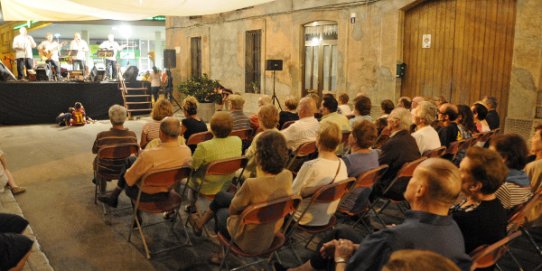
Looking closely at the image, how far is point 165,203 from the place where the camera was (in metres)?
3.62

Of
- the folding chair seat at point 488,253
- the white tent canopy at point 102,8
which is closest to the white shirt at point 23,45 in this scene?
the white tent canopy at point 102,8

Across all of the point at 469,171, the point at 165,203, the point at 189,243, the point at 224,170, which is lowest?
the point at 189,243

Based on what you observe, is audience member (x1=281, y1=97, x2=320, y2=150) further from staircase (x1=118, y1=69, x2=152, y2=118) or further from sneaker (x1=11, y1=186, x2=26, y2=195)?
staircase (x1=118, y1=69, x2=152, y2=118)

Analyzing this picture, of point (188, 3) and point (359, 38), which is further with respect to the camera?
point (359, 38)

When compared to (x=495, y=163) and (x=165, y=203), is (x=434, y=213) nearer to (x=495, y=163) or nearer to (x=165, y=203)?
(x=495, y=163)

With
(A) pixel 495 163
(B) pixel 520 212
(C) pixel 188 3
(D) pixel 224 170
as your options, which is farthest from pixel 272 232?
(C) pixel 188 3

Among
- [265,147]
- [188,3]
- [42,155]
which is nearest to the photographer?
[265,147]

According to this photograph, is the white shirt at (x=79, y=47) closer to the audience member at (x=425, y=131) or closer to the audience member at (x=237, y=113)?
the audience member at (x=237, y=113)

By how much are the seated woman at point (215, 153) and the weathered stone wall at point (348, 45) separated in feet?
18.8

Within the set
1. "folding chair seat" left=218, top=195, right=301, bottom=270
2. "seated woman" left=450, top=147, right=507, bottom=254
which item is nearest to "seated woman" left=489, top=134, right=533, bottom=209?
"seated woman" left=450, top=147, right=507, bottom=254

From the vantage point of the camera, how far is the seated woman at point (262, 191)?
2689 mm

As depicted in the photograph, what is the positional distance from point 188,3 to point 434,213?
18.2 feet

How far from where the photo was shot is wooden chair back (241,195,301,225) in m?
2.52

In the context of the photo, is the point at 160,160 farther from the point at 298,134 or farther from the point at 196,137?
the point at 298,134
